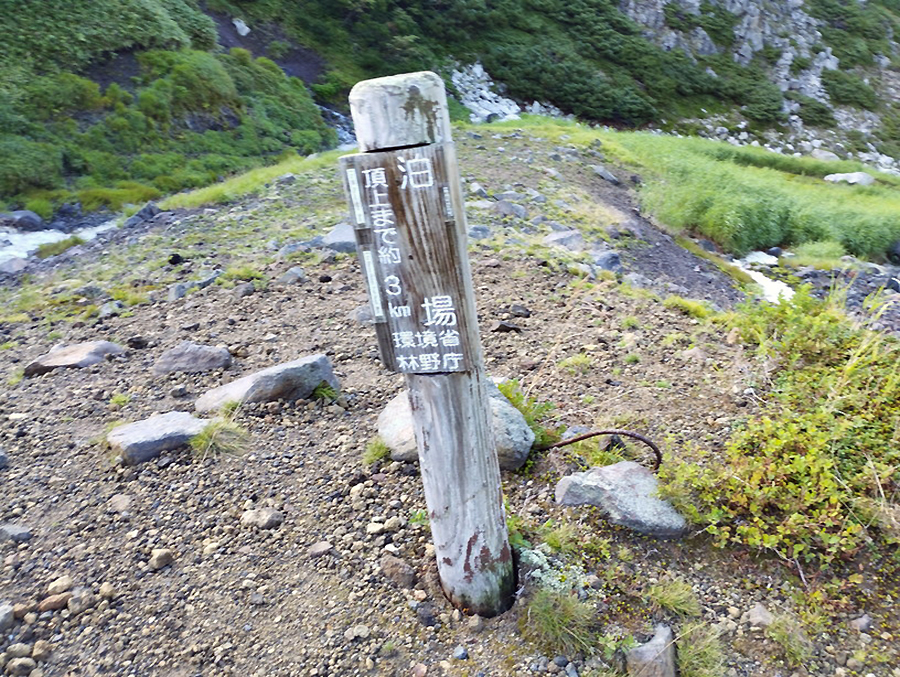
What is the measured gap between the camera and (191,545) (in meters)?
3.29

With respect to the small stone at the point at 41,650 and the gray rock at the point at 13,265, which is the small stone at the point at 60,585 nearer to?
the small stone at the point at 41,650

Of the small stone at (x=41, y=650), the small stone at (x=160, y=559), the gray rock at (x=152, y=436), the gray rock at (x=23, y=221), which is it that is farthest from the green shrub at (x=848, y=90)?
the small stone at (x=41, y=650)

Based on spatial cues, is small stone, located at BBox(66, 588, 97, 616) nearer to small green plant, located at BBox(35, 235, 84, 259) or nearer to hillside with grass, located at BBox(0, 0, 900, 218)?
small green plant, located at BBox(35, 235, 84, 259)

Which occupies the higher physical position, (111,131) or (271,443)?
(111,131)

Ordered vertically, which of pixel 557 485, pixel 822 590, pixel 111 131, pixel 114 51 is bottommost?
pixel 822 590

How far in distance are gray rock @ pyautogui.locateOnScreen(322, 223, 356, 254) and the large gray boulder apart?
3931 mm

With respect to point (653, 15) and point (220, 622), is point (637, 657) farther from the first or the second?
point (653, 15)

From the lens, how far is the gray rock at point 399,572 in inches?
119

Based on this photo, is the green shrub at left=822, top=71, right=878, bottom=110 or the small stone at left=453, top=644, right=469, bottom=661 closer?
the small stone at left=453, top=644, right=469, bottom=661

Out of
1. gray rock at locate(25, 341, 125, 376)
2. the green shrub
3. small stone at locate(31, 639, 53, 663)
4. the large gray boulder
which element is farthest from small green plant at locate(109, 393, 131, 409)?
the green shrub

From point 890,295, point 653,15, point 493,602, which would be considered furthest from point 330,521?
point 653,15

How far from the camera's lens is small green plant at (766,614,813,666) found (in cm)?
271

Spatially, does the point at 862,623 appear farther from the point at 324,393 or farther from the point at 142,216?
the point at 142,216

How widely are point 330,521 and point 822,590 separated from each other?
7.70 feet
